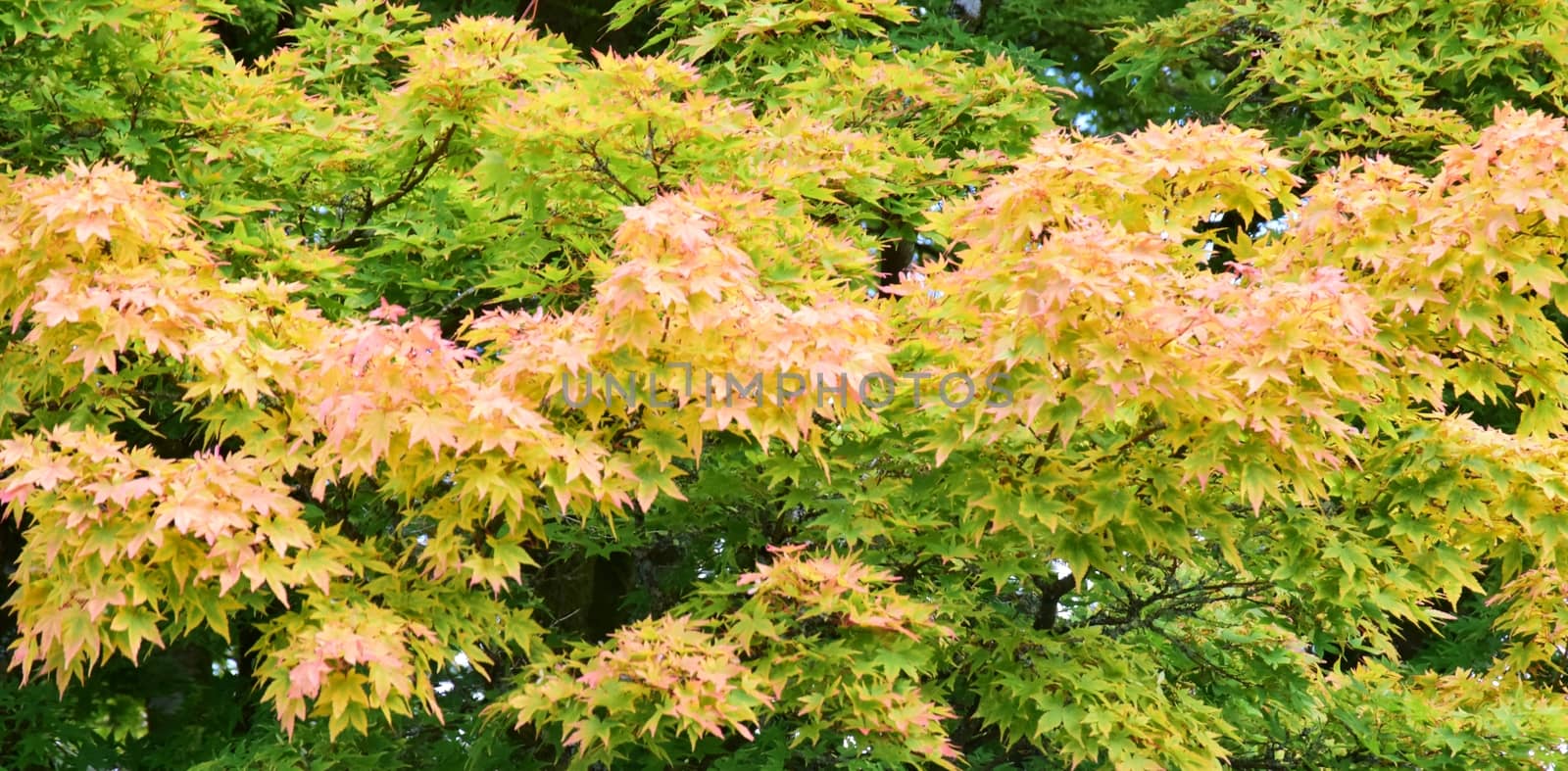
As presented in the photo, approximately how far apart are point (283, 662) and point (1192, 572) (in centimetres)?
393

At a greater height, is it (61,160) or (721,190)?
(721,190)

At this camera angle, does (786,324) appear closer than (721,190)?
Yes

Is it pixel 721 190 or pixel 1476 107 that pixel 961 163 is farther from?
pixel 1476 107

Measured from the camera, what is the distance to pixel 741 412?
4.11 meters

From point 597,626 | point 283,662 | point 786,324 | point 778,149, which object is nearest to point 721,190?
point 786,324

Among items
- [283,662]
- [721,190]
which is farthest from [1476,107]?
[283,662]

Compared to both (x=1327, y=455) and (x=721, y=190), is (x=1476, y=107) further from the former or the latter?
(x=721, y=190)

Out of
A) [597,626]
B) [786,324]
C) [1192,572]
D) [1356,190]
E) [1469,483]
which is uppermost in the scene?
[1356,190]

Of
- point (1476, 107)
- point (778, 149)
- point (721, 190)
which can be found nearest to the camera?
point (721, 190)

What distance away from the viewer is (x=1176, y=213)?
16.3 ft

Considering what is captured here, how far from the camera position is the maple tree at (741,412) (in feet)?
13.6

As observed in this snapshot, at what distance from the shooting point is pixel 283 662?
416 cm

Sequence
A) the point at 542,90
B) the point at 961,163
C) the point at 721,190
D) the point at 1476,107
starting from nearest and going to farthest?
the point at 721,190 < the point at 542,90 < the point at 961,163 < the point at 1476,107

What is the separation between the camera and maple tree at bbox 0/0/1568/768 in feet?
13.6
